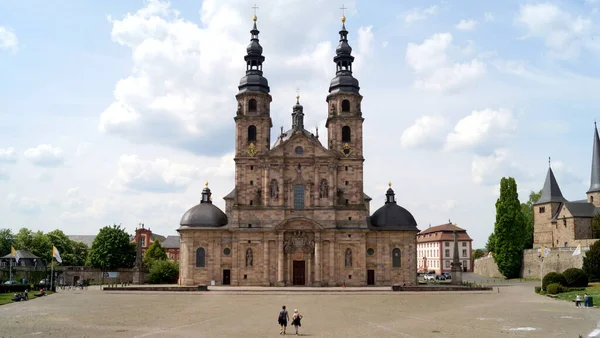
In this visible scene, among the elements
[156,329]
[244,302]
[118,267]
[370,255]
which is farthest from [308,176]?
[156,329]

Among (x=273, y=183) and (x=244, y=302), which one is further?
(x=273, y=183)

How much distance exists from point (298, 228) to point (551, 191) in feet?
137

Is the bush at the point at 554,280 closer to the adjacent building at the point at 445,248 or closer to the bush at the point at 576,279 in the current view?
the bush at the point at 576,279

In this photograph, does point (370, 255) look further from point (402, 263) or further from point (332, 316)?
point (332, 316)

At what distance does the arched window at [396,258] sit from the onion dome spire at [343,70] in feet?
65.4

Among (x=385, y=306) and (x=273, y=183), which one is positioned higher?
(x=273, y=183)

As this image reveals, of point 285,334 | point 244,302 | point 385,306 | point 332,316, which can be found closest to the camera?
point 285,334

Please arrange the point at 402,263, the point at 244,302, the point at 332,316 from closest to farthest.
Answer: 1. the point at 332,316
2. the point at 244,302
3. the point at 402,263

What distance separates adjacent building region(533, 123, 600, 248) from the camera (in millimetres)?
80312

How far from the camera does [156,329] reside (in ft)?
93.3

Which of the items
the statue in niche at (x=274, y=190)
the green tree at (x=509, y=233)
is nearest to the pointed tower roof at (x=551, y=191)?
the green tree at (x=509, y=233)

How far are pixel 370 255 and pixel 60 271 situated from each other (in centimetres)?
4462

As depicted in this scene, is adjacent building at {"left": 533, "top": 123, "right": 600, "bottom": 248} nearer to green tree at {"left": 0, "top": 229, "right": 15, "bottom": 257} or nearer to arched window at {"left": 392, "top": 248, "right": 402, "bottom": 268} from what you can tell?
arched window at {"left": 392, "top": 248, "right": 402, "bottom": 268}

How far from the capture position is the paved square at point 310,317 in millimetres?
27422
